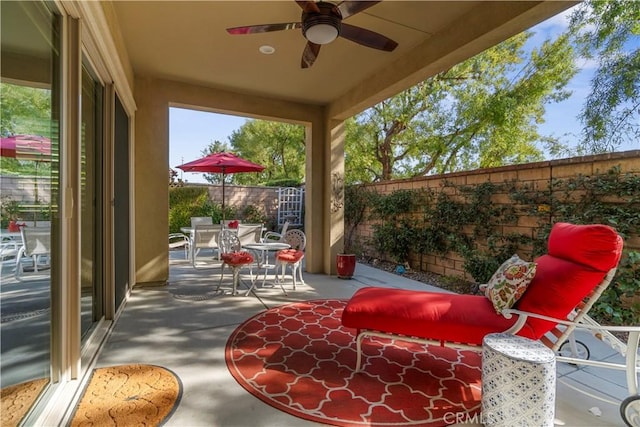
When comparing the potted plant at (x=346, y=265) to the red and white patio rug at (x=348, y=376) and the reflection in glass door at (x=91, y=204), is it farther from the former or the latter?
the reflection in glass door at (x=91, y=204)

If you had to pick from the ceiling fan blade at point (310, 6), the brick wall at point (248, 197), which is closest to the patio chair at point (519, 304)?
the ceiling fan blade at point (310, 6)

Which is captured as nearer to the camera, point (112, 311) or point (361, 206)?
point (112, 311)

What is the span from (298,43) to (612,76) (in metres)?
5.42

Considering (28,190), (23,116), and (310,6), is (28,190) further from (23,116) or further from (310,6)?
(310,6)

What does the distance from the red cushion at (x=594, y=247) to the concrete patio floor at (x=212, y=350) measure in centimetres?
87

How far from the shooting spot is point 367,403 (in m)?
1.99

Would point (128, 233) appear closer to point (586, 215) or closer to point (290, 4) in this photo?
point (290, 4)

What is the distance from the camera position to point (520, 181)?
13.4ft

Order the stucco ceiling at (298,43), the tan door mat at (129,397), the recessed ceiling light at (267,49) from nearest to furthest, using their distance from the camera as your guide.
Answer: the tan door mat at (129,397) → the stucco ceiling at (298,43) → the recessed ceiling light at (267,49)

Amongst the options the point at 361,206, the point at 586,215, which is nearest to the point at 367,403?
the point at 586,215

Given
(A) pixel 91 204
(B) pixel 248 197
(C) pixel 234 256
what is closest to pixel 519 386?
(A) pixel 91 204

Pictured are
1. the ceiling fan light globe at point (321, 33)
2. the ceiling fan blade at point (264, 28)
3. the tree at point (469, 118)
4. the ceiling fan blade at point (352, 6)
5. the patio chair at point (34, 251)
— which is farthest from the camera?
the tree at point (469, 118)

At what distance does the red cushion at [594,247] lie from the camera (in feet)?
6.23

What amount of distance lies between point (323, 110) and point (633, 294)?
4.78 meters
